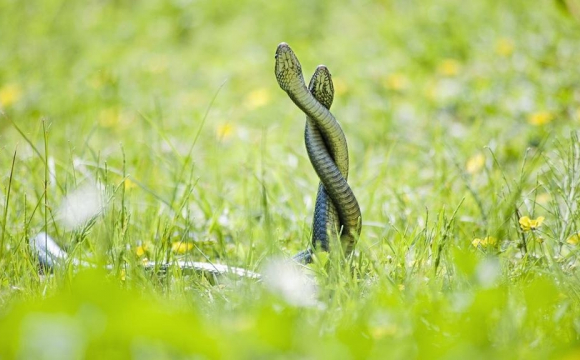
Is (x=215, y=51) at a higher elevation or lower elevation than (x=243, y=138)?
higher

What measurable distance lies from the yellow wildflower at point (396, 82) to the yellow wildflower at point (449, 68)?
0.26 m

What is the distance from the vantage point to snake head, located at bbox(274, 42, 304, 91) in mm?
2094

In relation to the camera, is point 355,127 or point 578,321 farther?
point 355,127

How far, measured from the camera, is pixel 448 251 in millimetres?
2318

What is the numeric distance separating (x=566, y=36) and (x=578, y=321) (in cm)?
386

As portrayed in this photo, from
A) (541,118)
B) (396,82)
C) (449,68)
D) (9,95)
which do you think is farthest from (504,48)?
(9,95)

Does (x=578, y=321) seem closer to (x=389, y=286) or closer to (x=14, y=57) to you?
(x=389, y=286)

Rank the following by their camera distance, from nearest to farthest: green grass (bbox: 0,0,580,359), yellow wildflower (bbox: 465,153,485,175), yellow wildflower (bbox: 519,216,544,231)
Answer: green grass (bbox: 0,0,580,359) → yellow wildflower (bbox: 519,216,544,231) → yellow wildflower (bbox: 465,153,485,175)

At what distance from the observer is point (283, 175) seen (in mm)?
3734

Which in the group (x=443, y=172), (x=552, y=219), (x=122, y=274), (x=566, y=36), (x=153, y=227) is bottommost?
(x=122, y=274)

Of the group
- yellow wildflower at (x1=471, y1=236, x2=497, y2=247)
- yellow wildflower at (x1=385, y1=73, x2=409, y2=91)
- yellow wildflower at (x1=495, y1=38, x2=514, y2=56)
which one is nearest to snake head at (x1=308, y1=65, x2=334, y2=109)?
yellow wildflower at (x1=471, y1=236, x2=497, y2=247)

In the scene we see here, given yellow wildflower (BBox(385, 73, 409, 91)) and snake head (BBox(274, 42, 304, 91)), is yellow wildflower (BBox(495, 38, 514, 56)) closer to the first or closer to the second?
yellow wildflower (BBox(385, 73, 409, 91))

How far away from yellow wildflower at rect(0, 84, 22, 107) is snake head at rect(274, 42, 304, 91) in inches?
151

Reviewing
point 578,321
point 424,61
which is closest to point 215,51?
point 424,61
